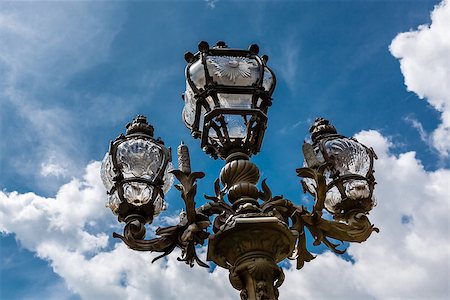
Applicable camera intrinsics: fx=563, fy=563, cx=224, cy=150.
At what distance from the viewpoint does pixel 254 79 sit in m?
4.37

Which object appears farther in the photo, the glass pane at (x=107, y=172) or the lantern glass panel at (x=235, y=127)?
the lantern glass panel at (x=235, y=127)

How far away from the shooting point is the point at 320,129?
16.8 ft

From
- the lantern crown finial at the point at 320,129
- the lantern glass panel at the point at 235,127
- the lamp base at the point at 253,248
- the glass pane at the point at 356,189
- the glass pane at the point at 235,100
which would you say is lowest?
the lamp base at the point at 253,248

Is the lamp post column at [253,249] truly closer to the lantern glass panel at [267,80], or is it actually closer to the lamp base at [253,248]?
the lamp base at [253,248]

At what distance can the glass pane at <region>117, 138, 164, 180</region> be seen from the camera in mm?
4246

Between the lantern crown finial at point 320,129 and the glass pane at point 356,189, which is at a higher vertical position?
the lantern crown finial at point 320,129

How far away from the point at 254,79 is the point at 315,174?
96cm

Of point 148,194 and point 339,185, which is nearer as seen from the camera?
point 148,194

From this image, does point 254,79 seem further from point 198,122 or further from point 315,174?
point 315,174

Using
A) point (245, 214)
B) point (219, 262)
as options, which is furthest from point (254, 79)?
point (219, 262)

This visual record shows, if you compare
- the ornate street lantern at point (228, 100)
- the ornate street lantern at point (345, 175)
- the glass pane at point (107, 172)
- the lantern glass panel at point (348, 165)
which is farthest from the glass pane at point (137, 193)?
the lantern glass panel at point (348, 165)

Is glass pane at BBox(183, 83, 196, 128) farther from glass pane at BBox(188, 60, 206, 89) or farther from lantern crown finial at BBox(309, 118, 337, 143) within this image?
lantern crown finial at BBox(309, 118, 337, 143)

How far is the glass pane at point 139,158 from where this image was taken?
4.25 metres

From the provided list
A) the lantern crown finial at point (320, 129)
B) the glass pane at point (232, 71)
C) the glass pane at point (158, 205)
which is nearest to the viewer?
the glass pane at point (158, 205)
